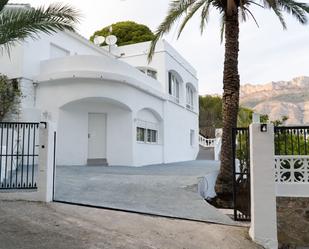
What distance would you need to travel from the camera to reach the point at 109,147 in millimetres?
17906

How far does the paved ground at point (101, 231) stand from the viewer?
209 inches

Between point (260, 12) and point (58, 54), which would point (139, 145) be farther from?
point (260, 12)

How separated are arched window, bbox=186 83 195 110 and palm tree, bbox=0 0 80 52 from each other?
21.1 m

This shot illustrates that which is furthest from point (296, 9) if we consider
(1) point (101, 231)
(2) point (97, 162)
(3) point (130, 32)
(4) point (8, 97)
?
(3) point (130, 32)

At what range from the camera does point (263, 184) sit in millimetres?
6223

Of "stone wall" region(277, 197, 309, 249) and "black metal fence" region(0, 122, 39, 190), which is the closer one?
"stone wall" region(277, 197, 309, 249)

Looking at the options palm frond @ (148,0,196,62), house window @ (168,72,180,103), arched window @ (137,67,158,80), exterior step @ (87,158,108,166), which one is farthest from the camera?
house window @ (168,72,180,103)

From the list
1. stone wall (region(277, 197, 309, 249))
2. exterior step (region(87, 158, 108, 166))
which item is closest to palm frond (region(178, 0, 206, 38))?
stone wall (region(277, 197, 309, 249))

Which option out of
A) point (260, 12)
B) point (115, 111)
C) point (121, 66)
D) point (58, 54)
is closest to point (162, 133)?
point (115, 111)

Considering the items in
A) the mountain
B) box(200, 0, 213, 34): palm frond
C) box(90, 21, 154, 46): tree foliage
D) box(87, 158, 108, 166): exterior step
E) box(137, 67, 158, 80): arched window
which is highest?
box(90, 21, 154, 46): tree foliage

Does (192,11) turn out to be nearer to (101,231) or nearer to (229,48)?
(229,48)

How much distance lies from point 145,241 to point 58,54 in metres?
15.4

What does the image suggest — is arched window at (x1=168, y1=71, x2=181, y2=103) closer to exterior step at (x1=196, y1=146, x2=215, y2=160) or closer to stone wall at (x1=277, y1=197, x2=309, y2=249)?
exterior step at (x1=196, y1=146, x2=215, y2=160)

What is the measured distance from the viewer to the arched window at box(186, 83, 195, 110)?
29581 millimetres
